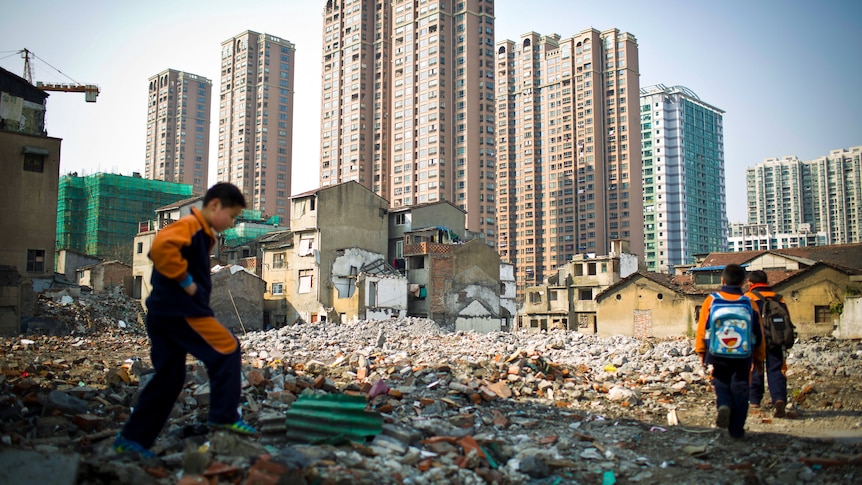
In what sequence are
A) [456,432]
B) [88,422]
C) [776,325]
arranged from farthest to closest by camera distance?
[776,325], [456,432], [88,422]

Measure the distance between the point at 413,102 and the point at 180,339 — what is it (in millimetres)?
80417

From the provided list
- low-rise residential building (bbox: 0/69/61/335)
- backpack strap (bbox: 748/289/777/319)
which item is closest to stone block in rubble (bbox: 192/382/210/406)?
backpack strap (bbox: 748/289/777/319)

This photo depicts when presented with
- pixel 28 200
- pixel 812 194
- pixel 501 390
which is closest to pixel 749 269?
Result: pixel 501 390

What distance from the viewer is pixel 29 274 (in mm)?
30250

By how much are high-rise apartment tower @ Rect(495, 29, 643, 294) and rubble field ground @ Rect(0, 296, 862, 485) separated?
244ft

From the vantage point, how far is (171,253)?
14.5 feet

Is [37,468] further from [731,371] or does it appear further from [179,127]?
[179,127]

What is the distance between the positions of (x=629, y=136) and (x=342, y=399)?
84.5 meters

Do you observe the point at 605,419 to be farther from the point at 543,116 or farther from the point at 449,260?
the point at 543,116

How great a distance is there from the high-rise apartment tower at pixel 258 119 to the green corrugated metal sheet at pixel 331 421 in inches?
3695

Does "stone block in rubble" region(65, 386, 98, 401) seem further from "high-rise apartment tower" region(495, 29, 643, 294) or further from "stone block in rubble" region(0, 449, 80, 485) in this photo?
"high-rise apartment tower" region(495, 29, 643, 294)

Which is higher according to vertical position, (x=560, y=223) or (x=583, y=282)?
(x=560, y=223)

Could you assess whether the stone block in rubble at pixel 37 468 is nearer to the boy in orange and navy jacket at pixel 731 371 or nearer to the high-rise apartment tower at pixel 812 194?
the boy in orange and navy jacket at pixel 731 371

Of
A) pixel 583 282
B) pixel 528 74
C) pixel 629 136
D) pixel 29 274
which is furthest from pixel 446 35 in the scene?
pixel 29 274
